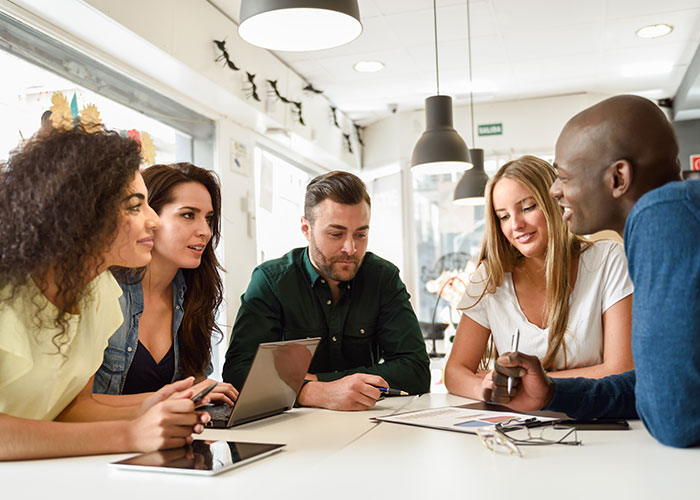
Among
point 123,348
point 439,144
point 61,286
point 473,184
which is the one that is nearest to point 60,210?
point 61,286

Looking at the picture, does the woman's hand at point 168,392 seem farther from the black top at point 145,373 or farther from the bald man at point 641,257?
the bald man at point 641,257

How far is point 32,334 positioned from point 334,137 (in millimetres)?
4683

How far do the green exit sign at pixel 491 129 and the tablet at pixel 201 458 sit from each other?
17.4 ft

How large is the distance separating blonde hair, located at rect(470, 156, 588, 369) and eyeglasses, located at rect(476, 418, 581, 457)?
0.56 m

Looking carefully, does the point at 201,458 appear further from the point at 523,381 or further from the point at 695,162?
the point at 695,162

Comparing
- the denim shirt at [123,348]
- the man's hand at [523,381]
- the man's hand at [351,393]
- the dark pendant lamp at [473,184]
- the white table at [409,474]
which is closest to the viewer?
the white table at [409,474]

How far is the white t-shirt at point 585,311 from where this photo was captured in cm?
187

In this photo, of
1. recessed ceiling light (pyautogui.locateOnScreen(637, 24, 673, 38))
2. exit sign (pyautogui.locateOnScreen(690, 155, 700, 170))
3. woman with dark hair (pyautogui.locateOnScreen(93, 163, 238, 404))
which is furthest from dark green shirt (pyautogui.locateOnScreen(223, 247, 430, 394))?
exit sign (pyautogui.locateOnScreen(690, 155, 700, 170))

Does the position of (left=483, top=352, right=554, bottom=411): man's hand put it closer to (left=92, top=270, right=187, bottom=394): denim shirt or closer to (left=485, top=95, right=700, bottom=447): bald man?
(left=485, top=95, right=700, bottom=447): bald man

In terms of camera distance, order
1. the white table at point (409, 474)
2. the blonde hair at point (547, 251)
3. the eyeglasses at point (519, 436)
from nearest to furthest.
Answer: the white table at point (409, 474) → the eyeglasses at point (519, 436) → the blonde hair at point (547, 251)

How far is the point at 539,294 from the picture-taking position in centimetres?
202

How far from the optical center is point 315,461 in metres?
1.10

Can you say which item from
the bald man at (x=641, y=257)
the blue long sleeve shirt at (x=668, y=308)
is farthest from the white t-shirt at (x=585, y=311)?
the blue long sleeve shirt at (x=668, y=308)

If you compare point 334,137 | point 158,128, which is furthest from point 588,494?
point 334,137
